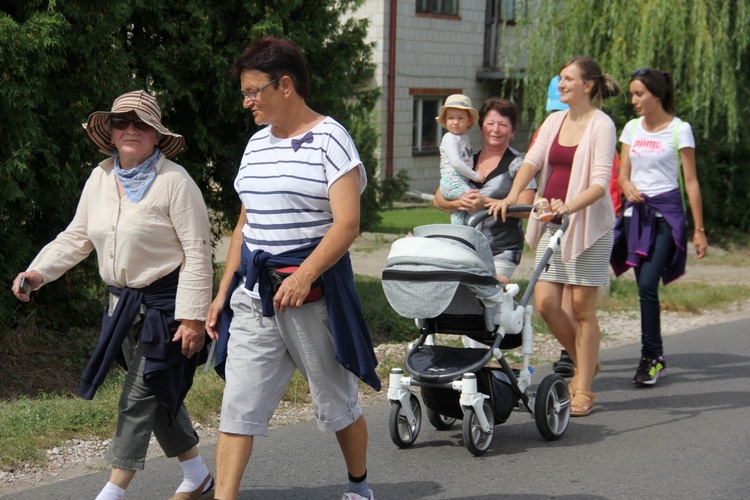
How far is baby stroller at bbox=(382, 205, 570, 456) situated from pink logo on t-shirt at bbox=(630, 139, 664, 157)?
1741mm

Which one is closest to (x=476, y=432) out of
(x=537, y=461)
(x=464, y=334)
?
(x=537, y=461)

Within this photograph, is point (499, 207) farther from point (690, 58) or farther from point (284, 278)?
point (690, 58)

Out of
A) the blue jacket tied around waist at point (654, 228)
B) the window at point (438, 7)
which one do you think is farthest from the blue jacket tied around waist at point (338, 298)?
the window at point (438, 7)

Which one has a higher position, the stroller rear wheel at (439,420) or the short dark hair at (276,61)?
the short dark hair at (276,61)

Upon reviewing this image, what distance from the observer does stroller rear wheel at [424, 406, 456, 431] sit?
5.99 meters

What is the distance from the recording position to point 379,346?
832 cm

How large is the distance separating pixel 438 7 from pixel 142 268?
19438 millimetres

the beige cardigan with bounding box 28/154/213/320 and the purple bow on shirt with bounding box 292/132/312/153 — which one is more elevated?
the purple bow on shirt with bounding box 292/132/312/153

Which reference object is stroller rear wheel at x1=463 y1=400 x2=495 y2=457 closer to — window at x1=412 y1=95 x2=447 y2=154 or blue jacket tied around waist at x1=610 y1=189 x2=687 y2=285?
blue jacket tied around waist at x1=610 y1=189 x2=687 y2=285

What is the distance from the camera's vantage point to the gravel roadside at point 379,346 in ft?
17.0

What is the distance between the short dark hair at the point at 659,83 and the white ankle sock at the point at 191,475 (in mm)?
4122

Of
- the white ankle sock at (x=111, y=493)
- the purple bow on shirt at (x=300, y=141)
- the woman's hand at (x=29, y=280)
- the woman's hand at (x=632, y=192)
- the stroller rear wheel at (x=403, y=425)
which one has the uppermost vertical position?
the purple bow on shirt at (x=300, y=141)

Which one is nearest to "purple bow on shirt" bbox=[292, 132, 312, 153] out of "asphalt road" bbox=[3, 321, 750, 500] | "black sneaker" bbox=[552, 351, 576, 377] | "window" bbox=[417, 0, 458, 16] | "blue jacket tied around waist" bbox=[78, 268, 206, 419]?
"blue jacket tied around waist" bbox=[78, 268, 206, 419]

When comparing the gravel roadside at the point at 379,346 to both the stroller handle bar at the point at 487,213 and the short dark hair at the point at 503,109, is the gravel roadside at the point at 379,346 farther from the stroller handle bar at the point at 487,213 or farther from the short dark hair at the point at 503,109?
the short dark hair at the point at 503,109
